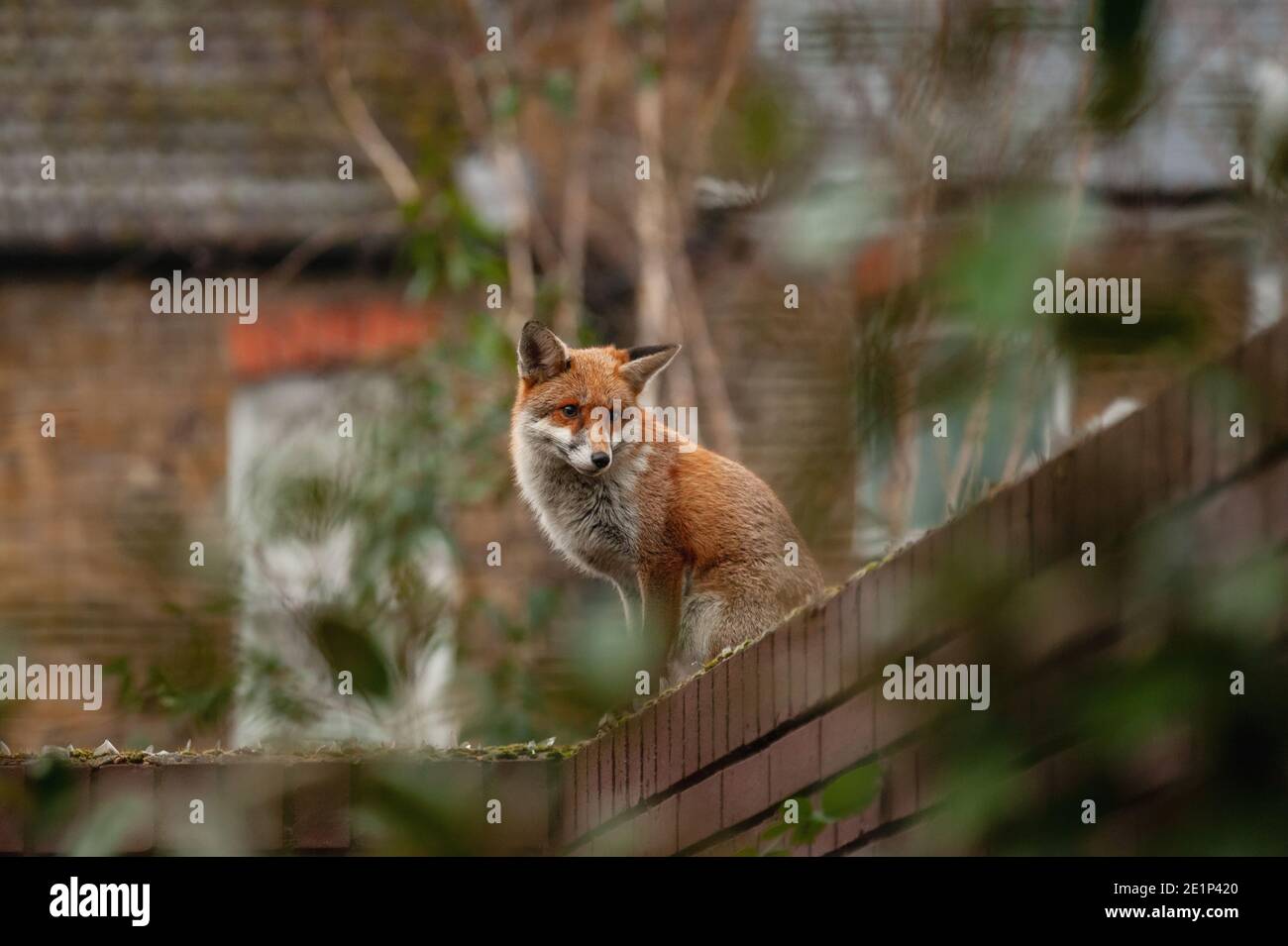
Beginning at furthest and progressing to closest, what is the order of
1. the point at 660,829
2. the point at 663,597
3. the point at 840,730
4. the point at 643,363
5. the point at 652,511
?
the point at 652,511 → the point at 663,597 → the point at 643,363 → the point at 660,829 → the point at 840,730

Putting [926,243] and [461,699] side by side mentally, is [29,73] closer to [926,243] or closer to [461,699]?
[461,699]

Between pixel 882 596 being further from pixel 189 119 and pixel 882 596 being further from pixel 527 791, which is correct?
pixel 189 119

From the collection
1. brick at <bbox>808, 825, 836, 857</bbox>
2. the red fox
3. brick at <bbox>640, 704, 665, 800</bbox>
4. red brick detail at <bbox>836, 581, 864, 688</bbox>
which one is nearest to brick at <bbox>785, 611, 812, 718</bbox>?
red brick detail at <bbox>836, 581, 864, 688</bbox>

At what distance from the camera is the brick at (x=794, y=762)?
7.46ft

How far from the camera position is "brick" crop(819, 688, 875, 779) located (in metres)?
1.82

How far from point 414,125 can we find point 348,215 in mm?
722

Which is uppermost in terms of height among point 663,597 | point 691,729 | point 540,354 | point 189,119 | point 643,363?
point 189,119

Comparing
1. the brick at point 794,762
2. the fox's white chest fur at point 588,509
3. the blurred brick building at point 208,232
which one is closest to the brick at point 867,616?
the brick at point 794,762

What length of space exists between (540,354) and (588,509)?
545mm

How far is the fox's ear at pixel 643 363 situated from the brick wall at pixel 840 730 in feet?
4.31

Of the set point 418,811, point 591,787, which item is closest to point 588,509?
point 591,787

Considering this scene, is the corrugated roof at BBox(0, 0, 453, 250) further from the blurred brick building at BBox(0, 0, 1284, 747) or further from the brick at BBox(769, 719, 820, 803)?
the brick at BBox(769, 719, 820, 803)

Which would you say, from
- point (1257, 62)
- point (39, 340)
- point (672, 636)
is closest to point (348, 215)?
point (39, 340)

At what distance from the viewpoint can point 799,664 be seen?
2371 millimetres
